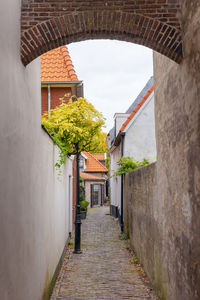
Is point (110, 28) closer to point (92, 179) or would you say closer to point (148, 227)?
point (148, 227)

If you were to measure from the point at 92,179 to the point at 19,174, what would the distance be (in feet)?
90.8

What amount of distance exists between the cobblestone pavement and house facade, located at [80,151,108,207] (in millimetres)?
19690

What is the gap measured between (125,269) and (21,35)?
6057mm

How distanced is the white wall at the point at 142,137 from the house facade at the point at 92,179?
598 inches

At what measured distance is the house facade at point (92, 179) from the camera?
31453 mm

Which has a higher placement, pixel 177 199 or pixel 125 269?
pixel 177 199

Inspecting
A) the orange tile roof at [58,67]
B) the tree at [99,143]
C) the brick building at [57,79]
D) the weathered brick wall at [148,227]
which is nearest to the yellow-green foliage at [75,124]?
the tree at [99,143]

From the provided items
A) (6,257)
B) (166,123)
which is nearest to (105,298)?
(166,123)

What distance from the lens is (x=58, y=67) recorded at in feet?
46.0

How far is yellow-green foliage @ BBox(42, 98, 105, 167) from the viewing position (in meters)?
9.30

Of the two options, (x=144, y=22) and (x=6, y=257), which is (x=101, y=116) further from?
(x=6, y=257)

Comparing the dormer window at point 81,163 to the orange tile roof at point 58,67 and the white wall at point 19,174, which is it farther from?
the white wall at point 19,174

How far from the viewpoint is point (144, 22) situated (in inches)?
176

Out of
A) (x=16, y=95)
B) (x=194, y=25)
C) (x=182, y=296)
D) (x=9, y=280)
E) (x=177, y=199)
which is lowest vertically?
(x=182, y=296)
